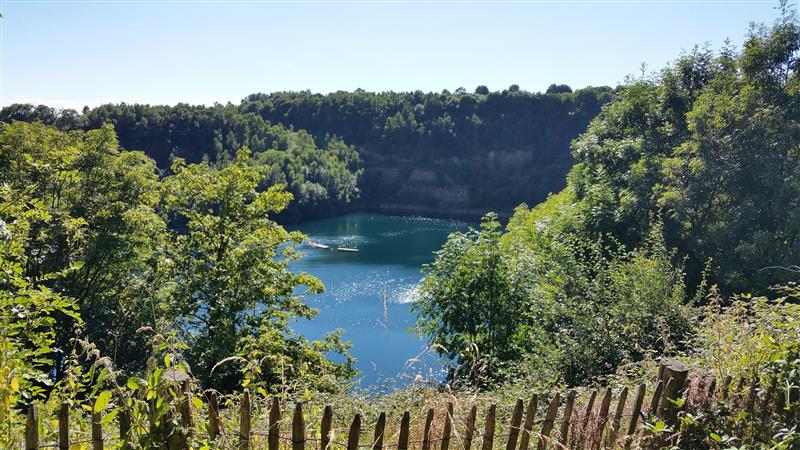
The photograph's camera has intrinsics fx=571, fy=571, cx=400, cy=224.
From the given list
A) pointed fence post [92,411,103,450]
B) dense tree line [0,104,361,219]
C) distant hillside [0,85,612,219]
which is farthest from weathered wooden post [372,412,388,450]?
distant hillside [0,85,612,219]

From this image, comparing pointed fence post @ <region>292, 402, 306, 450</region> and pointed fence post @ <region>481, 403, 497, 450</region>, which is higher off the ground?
pointed fence post @ <region>292, 402, 306, 450</region>

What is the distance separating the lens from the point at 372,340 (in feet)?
90.6

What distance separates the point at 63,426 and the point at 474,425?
79.9 inches

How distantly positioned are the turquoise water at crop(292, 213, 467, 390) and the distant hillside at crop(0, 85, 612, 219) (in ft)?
44.1

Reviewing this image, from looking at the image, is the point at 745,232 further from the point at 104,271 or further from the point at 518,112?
the point at 518,112

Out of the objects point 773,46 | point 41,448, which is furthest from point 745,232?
point 41,448

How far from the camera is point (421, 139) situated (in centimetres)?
9850

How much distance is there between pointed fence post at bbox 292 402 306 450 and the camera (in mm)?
2654

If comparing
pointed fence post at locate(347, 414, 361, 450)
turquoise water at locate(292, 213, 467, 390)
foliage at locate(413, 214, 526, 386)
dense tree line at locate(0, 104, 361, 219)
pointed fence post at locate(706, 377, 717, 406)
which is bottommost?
turquoise water at locate(292, 213, 467, 390)

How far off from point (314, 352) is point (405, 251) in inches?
1581

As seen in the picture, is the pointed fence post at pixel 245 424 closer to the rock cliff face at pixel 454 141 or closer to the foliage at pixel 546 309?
the foliage at pixel 546 309

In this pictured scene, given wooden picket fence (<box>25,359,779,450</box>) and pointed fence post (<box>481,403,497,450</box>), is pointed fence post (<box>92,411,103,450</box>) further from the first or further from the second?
pointed fence post (<box>481,403,497,450</box>)

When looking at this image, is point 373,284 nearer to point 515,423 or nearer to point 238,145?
point 515,423

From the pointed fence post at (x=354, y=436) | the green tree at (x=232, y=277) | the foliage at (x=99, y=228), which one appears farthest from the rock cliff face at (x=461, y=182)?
the pointed fence post at (x=354, y=436)
